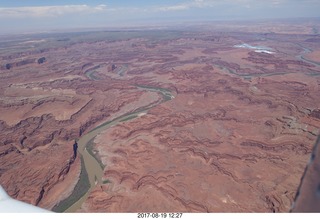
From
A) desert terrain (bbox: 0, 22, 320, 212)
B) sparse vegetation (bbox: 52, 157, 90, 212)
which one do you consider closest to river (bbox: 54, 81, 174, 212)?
sparse vegetation (bbox: 52, 157, 90, 212)

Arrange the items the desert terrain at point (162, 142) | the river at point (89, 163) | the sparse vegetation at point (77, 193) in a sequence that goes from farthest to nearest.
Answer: the river at point (89, 163)
the sparse vegetation at point (77, 193)
the desert terrain at point (162, 142)

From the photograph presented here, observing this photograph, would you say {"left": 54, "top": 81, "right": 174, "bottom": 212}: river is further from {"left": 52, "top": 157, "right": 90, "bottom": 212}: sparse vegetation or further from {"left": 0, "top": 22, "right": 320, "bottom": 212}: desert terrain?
{"left": 0, "top": 22, "right": 320, "bottom": 212}: desert terrain

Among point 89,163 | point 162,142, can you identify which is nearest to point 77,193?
point 89,163

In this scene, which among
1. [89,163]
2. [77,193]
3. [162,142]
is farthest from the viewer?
[162,142]

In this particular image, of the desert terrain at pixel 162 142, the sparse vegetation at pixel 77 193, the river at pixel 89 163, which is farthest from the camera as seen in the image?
the river at pixel 89 163

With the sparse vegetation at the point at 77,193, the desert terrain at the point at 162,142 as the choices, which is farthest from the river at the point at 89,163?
the desert terrain at the point at 162,142

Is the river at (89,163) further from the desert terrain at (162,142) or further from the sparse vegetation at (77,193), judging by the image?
the desert terrain at (162,142)

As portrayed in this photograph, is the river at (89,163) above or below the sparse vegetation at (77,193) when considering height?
below

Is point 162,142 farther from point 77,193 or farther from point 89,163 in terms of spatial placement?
point 77,193

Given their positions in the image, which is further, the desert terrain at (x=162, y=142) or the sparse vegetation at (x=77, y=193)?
the sparse vegetation at (x=77, y=193)

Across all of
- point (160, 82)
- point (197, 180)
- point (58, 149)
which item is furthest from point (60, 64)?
point (197, 180)

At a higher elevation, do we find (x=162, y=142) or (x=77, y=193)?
(x=162, y=142)
